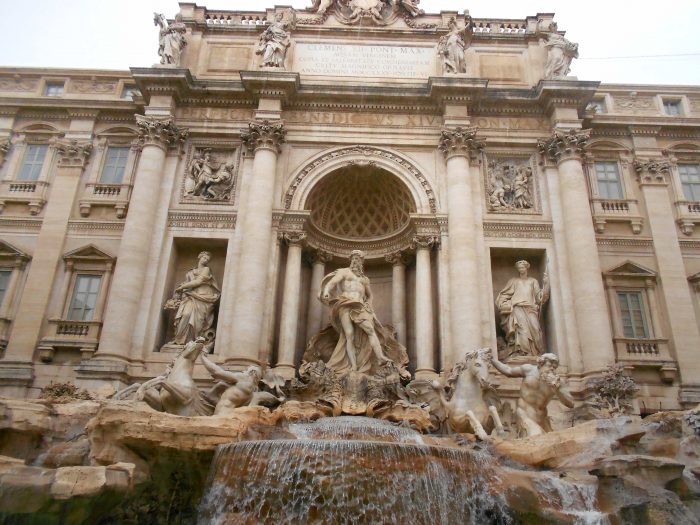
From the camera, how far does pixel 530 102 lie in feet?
62.4

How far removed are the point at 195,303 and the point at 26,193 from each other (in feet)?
26.0

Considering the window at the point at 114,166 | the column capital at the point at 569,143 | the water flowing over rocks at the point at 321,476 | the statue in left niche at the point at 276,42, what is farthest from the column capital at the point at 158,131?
the column capital at the point at 569,143

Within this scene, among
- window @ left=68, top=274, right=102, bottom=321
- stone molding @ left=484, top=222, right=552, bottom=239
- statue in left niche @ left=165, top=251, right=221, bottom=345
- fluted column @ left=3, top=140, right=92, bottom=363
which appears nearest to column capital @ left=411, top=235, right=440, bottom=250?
stone molding @ left=484, top=222, right=552, bottom=239

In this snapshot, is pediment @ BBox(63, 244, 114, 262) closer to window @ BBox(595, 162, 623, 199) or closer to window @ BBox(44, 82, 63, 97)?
window @ BBox(44, 82, 63, 97)

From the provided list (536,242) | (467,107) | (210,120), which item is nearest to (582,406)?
(536,242)

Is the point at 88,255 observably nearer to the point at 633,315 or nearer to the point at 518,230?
the point at 518,230

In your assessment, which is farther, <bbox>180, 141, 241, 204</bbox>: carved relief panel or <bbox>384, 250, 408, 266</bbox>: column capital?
<bbox>384, 250, 408, 266</bbox>: column capital

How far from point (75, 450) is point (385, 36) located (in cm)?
1700

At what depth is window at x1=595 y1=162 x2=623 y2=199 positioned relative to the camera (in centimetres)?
1916

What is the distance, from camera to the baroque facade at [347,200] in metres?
16.3

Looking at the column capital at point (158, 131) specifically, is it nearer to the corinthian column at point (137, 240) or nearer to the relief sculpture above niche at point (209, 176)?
the corinthian column at point (137, 240)

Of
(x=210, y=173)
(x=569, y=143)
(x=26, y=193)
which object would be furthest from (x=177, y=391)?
(x=569, y=143)

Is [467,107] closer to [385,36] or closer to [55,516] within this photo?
[385,36]

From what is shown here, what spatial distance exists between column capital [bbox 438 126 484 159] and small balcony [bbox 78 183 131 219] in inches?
423
